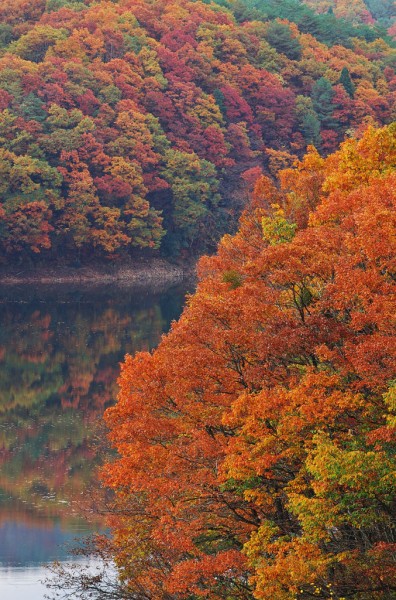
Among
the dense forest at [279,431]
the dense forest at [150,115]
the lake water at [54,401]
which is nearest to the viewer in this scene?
the dense forest at [279,431]

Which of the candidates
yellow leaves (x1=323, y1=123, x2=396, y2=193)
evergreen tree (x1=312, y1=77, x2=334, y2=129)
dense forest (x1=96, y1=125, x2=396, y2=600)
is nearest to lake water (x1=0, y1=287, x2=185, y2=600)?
dense forest (x1=96, y1=125, x2=396, y2=600)

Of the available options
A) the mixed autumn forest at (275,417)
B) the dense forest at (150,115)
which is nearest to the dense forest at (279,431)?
the mixed autumn forest at (275,417)

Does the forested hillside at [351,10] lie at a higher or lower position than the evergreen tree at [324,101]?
lower

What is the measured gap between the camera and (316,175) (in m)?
36.2

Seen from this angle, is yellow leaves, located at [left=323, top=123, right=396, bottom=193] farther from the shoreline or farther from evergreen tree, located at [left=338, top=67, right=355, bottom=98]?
evergreen tree, located at [left=338, top=67, right=355, bottom=98]

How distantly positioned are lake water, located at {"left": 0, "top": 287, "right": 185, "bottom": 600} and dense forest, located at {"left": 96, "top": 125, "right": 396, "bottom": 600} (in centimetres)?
766

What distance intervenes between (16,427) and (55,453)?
469 cm

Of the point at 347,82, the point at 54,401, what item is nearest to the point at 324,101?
the point at 347,82

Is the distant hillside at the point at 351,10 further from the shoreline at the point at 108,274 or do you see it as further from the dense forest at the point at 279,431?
the dense forest at the point at 279,431

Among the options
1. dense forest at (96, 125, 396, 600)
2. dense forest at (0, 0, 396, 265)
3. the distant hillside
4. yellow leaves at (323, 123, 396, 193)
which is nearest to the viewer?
dense forest at (96, 125, 396, 600)

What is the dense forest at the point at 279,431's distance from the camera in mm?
16375

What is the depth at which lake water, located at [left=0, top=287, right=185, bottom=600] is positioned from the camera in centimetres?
3050

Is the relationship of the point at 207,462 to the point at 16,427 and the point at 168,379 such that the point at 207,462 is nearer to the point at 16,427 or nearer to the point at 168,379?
the point at 168,379

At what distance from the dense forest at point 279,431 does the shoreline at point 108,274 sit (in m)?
65.9
